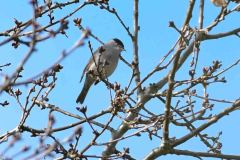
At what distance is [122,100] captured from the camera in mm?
5184

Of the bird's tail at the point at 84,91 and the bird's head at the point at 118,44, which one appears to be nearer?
the bird's tail at the point at 84,91

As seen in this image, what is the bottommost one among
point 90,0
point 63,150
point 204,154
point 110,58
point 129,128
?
point 204,154

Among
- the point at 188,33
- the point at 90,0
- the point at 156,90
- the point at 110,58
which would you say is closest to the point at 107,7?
the point at 90,0

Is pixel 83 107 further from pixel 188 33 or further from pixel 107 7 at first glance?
pixel 107 7

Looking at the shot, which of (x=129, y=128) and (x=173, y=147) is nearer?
(x=173, y=147)

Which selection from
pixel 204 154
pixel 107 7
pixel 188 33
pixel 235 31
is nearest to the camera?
pixel 204 154

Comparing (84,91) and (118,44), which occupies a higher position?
(118,44)

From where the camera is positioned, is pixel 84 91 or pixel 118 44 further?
pixel 118 44

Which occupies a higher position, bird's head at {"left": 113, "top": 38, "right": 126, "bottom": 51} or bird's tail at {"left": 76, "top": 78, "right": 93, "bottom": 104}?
bird's head at {"left": 113, "top": 38, "right": 126, "bottom": 51}

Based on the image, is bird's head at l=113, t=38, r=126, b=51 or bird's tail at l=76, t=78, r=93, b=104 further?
bird's head at l=113, t=38, r=126, b=51

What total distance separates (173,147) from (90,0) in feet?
6.99

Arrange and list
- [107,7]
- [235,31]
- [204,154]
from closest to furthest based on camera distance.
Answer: [204,154] → [235,31] → [107,7]

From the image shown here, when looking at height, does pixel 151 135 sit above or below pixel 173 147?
above

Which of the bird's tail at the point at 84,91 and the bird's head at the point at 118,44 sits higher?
the bird's head at the point at 118,44
